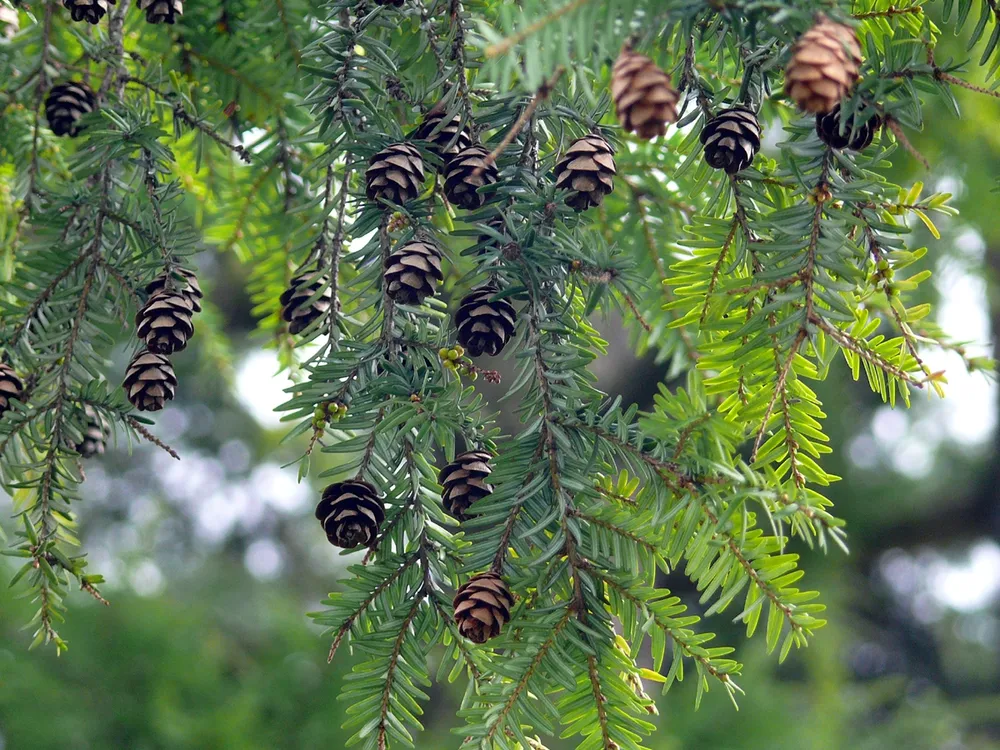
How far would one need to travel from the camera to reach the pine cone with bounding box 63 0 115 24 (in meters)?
0.70

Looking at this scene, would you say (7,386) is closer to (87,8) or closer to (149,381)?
(149,381)

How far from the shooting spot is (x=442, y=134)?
2.12ft

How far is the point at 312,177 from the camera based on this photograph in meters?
0.95

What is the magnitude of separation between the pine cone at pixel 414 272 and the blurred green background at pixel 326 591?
399mm

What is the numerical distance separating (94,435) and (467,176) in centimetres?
47

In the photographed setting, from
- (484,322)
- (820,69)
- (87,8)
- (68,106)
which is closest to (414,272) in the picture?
(484,322)

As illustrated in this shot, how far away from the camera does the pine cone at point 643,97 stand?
1.53 feet

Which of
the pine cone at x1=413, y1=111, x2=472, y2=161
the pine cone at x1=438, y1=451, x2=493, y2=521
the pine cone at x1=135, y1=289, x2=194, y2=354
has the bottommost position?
the pine cone at x1=438, y1=451, x2=493, y2=521

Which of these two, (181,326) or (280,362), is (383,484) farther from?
(280,362)

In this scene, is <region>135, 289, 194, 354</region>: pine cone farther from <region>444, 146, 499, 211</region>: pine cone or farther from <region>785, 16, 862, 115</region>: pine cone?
<region>785, 16, 862, 115</region>: pine cone

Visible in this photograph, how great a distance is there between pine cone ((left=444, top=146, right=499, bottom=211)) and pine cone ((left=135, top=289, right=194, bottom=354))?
220 millimetres

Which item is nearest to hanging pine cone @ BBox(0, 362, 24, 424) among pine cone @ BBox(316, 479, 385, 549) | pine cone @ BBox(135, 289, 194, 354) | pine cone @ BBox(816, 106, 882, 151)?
pine cone @ BBox(135, 289, 194, 354)

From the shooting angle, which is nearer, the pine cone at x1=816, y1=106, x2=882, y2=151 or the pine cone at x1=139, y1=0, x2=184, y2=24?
the pine cone at x1=816, y1=106, x2=882, y2=151

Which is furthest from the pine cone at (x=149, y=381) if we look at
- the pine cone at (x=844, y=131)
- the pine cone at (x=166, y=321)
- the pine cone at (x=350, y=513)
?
the pine cone at (x=844, y=131)
